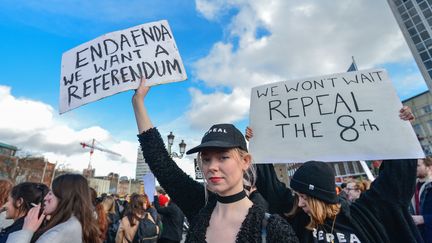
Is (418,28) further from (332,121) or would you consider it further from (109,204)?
(109,204)

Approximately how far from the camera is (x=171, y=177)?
179 centimetres

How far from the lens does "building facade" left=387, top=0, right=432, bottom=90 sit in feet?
152

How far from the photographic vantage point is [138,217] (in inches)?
215

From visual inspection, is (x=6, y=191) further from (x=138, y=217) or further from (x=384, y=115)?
(x=384, y=115)

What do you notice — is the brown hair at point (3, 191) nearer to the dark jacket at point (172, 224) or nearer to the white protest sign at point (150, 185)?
the dark jacket at point (172, 224)

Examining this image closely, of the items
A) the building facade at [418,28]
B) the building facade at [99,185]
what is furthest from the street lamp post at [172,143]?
the building facade at [99,185]

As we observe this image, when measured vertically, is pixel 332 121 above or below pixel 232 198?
above

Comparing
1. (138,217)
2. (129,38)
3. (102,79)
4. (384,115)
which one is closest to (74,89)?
(102,79)

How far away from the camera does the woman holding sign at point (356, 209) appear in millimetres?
1941

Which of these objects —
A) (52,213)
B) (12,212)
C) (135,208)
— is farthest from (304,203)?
(135,208)

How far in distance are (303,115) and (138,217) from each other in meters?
4.32

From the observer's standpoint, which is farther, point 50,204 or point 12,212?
point 12,212

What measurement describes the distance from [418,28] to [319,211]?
6202 centimetres

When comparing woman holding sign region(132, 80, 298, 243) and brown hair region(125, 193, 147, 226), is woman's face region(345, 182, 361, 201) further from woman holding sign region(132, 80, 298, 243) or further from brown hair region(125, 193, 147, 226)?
woman holding sign region(132, 80, 298, 243)
